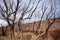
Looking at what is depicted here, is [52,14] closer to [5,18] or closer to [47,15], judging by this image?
[47,15]

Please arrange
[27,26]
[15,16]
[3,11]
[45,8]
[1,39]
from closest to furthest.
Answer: [3,11] < [15,16] < [45,8] < [1,39] < [27,26]

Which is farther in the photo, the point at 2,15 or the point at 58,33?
the point at 58,33

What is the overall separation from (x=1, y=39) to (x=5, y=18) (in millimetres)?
8532

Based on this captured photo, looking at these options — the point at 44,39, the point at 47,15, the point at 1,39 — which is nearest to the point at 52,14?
the point at 47,15

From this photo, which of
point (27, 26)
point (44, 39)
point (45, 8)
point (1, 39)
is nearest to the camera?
point (45, 8)

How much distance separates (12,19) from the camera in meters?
12.0

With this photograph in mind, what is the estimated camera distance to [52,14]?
15.5 m

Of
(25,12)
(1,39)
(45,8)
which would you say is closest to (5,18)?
(25,12)

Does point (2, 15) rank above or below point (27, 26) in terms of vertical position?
above

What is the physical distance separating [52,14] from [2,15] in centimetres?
541

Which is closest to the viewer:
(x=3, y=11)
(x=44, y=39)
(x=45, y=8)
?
(x=3, y=11)

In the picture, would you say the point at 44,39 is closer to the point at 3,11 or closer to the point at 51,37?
the point at 51,37

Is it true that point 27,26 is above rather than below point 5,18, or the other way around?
below

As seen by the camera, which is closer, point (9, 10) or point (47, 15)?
point (9, 10)
